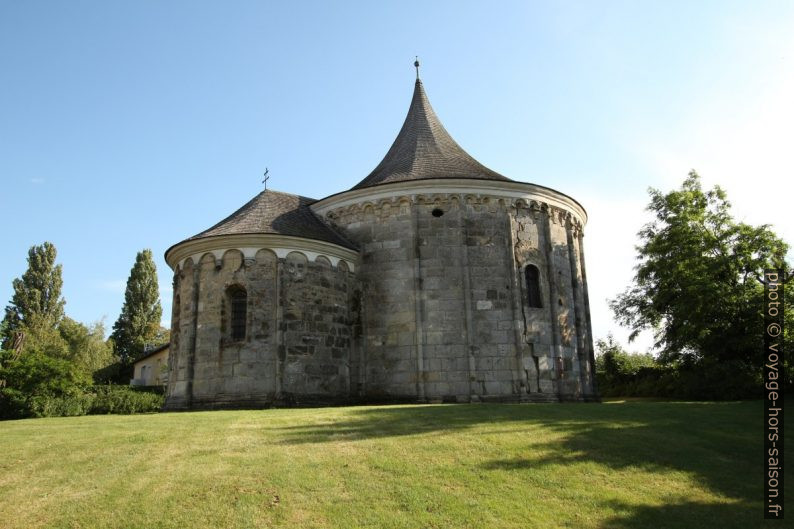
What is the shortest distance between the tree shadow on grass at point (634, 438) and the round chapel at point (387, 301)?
173 inches

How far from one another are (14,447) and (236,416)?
5066 mm

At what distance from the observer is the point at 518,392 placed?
2152 cm

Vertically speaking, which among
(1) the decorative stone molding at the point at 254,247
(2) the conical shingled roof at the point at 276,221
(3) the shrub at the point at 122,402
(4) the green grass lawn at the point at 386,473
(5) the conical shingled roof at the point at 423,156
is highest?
(5) the conical shingled roof at the point at 423,156

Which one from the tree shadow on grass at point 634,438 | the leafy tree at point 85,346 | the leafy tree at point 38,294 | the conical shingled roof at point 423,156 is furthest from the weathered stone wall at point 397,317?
the leafy tree at point 38,294

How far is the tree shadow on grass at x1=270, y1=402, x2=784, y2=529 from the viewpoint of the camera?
9.21 meters

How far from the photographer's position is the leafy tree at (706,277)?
23.8 meters

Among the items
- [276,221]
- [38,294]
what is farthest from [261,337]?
[38,294]

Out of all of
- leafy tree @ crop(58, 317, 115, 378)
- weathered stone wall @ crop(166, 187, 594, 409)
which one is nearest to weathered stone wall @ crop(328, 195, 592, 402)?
weathered stone wall @ crop(166, 187, 594, 409)

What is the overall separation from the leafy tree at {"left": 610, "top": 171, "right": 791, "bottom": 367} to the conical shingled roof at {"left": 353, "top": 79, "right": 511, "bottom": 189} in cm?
798

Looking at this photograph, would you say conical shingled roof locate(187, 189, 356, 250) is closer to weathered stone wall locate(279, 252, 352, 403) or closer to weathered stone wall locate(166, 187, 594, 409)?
weathered stone wall locate(166, 187, 594, 409)

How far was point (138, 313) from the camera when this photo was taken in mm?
56875

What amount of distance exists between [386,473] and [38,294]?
51.5m

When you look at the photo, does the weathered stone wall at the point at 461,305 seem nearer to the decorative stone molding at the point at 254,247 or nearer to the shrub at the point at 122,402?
the decorative stone molding at the point at 254,247

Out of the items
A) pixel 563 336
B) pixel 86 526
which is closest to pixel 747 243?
pixel 563 336
